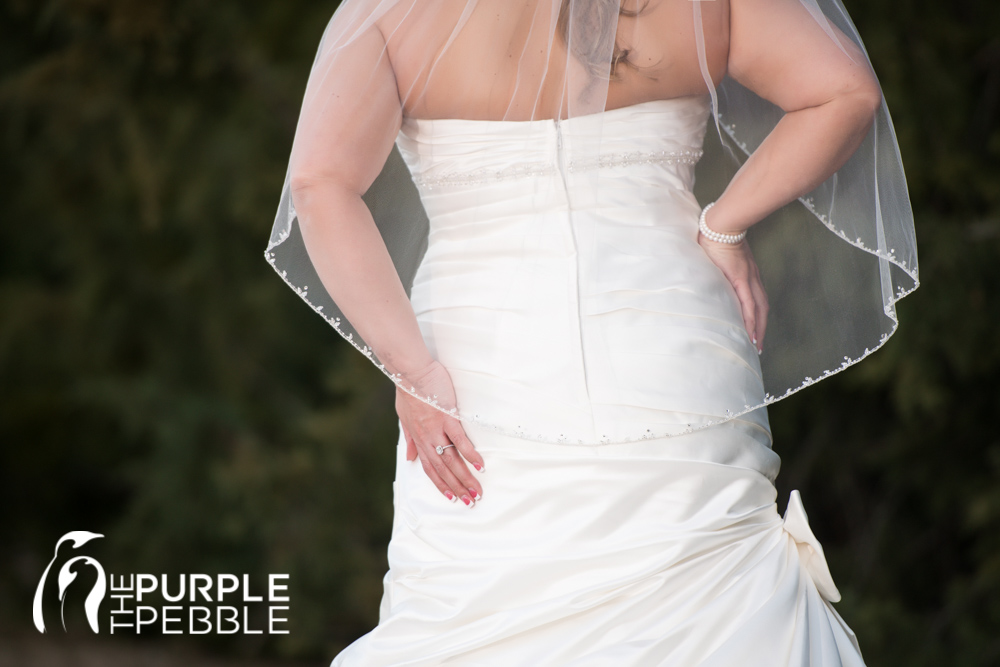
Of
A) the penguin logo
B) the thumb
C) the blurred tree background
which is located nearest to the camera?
the thumb

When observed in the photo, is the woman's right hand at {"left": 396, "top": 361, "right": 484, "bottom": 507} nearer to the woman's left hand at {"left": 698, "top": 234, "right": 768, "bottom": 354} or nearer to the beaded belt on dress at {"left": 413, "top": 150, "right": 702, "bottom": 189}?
the beaded belt on dress at {"left": 413, "top": 150, "right": 702, "bottom": 189}

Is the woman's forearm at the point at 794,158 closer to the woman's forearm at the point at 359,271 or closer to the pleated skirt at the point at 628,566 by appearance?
the pleated skirt at the point at 628,566

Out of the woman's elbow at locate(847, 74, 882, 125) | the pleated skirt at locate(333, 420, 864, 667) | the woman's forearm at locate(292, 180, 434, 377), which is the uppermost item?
the woman's elbow at locate(847, 74, 882, 125)

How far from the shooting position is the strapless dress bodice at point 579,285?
1245 millimetres

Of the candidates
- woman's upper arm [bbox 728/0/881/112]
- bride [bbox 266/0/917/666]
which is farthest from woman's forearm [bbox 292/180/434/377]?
woman's upper arm [bbox 728/0/881/112]

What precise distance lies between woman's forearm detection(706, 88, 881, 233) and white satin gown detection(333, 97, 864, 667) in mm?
95

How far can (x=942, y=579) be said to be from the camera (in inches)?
130

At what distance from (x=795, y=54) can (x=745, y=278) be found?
1.06ft

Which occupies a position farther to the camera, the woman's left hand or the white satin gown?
the woman's left hand

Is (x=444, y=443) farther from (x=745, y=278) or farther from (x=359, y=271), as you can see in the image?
(x=745, y=278)

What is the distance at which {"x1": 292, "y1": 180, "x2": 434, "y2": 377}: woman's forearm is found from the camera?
50.5 inches

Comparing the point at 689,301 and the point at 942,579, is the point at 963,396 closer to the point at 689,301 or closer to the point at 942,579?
the point at 942,579

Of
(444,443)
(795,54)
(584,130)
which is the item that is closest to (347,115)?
(584,130)

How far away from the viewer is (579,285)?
49.7 inches
